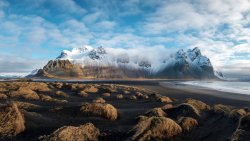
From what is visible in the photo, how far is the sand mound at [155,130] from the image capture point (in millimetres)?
13027

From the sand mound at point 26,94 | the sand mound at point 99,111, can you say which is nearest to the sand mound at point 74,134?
the sand mound at point 99,111

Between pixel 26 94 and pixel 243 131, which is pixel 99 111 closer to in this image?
pixel 243 131

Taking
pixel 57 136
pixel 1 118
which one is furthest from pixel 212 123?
pixel 1 118

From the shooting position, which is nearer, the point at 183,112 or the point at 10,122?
the point at 10,122

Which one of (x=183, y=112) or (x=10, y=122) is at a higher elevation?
(x=10, y=122)

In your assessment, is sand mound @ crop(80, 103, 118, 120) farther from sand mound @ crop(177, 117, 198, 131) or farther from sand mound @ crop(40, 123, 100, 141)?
sand mound @ crop(40, 123, 100, 141)

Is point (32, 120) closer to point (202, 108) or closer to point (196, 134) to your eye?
point (196, 134)

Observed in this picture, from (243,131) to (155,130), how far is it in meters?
3.86

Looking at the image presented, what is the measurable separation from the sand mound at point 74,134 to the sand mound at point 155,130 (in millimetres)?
1779

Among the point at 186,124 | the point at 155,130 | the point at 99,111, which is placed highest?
the point at 99,111

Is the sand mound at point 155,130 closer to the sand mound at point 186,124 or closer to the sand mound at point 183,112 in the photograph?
Answer: the sand mound at point 186,124

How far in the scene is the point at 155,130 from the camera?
1362 cm

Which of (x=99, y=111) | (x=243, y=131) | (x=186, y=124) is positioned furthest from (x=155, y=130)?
(x=99, y=111)

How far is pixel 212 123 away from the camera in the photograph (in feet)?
61.1
